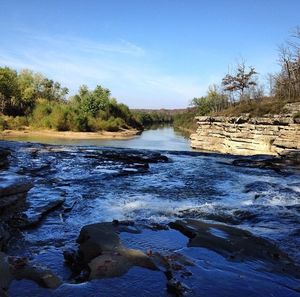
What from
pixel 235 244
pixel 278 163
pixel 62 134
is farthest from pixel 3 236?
pixel 62 134

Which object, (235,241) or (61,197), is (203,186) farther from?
(235,241)

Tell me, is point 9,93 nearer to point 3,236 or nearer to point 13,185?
point 13,185

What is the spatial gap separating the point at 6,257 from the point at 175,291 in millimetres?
2772

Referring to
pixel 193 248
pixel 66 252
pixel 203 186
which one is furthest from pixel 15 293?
pixel 203 186

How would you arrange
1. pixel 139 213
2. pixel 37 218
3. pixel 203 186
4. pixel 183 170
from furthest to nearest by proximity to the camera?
pixel 183 170 < pixel 203 186 < pixel 139 213 < pixel 37 218

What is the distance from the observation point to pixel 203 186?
51.2 feet

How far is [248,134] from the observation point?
1650 inches

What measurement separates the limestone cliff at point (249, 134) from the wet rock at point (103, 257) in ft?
78.7

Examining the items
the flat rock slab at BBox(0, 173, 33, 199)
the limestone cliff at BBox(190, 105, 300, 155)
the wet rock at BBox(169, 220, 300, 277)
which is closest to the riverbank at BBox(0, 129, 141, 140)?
the limestone cliff at BBox(190, 105, 300, 155)

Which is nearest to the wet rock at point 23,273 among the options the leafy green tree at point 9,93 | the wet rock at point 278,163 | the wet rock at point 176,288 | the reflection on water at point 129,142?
the wet rock at point 176,288

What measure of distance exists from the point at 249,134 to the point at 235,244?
3514 centimetres

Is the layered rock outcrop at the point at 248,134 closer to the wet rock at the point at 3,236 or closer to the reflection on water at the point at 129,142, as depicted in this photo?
the reflection on water at the point at 129,142

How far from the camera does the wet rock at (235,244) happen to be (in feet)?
23.7

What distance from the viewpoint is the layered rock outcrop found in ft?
115
